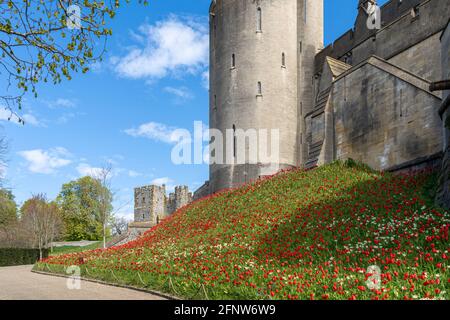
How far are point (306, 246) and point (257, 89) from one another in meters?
21.7

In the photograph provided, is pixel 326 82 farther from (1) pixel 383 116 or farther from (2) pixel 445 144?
(2) pixel 445 144

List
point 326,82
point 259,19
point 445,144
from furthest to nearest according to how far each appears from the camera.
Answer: point 259,19 < point 326,82 < point 445,144

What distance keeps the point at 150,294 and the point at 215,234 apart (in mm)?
5788

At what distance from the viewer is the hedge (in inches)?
1143

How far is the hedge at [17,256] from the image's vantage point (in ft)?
95.3

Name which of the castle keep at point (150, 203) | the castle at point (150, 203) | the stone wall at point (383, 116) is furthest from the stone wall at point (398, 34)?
the castle keep at point (150, 203)

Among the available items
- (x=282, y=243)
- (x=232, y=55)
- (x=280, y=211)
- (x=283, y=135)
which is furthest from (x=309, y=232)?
(x=232, y=55)

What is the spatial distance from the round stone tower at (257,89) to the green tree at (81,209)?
101 feet

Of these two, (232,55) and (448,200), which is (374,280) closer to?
(448,200)

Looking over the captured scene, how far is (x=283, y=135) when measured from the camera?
1253 inches

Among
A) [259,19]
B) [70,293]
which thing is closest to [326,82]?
[259,19]

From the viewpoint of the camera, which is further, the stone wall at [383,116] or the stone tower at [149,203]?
the stone tower at [149,203]

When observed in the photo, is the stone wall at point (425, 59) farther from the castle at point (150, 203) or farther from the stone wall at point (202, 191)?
the castle at point (150, 203)

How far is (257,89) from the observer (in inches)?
1247
